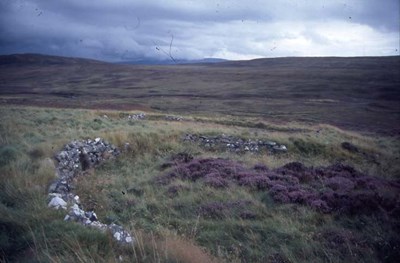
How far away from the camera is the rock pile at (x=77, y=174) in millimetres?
5945

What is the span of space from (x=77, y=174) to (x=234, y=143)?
9.10 metres

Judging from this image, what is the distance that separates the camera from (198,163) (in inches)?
488


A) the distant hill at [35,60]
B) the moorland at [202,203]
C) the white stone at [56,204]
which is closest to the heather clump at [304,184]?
the moorland at [202,203]

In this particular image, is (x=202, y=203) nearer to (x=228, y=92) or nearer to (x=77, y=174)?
(x=77, y=174)

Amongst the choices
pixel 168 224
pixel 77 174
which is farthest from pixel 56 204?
pixel 77 174

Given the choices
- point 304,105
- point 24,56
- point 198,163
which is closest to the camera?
point 198,163

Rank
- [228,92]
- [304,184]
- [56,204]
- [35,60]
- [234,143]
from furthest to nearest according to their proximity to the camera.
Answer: [35,60], [228,92], [234,143], [304,184], [56,204]

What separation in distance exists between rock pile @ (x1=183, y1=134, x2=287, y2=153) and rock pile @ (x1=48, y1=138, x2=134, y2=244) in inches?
206

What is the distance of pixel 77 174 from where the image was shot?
11453mm

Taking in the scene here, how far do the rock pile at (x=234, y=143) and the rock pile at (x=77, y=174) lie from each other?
5236 millimetres

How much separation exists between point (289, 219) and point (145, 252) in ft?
12.1

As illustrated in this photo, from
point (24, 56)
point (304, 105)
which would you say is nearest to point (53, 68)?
point (24, 56)

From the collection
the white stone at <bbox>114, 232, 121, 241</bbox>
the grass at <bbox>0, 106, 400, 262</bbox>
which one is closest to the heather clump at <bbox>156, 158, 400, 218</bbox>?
the grass at <bbox>0, 106, 400, 262</bbox>

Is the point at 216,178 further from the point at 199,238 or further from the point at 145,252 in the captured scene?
the point at 145,252
